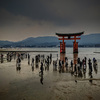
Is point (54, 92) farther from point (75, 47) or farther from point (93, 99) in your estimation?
point (75, 47)

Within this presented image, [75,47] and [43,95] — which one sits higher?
[75,47]

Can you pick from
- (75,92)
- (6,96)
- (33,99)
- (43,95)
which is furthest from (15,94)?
(75,92)

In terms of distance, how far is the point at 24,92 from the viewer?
545 centimetres

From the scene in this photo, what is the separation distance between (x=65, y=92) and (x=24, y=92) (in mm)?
2554

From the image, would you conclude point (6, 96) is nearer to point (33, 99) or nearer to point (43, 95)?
point (33, 99)

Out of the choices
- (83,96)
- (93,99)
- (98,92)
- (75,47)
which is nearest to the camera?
(93,99)

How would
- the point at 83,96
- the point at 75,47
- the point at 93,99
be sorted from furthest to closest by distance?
1. the point at 75,47
2. the point at 83,96
3. the point at 93,99

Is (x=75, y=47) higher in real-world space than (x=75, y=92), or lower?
higher

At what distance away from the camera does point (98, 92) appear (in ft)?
17.7

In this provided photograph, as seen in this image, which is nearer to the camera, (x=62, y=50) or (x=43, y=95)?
(x=43, y=95)

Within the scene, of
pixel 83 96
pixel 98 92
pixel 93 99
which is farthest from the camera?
pixel 98 92

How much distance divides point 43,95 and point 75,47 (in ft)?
123

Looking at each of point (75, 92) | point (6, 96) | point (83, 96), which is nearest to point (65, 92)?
point (75, 92)

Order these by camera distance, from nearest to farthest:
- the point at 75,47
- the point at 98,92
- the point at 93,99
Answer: the point at 93,99, the point at 98,92, the point at 75,47
